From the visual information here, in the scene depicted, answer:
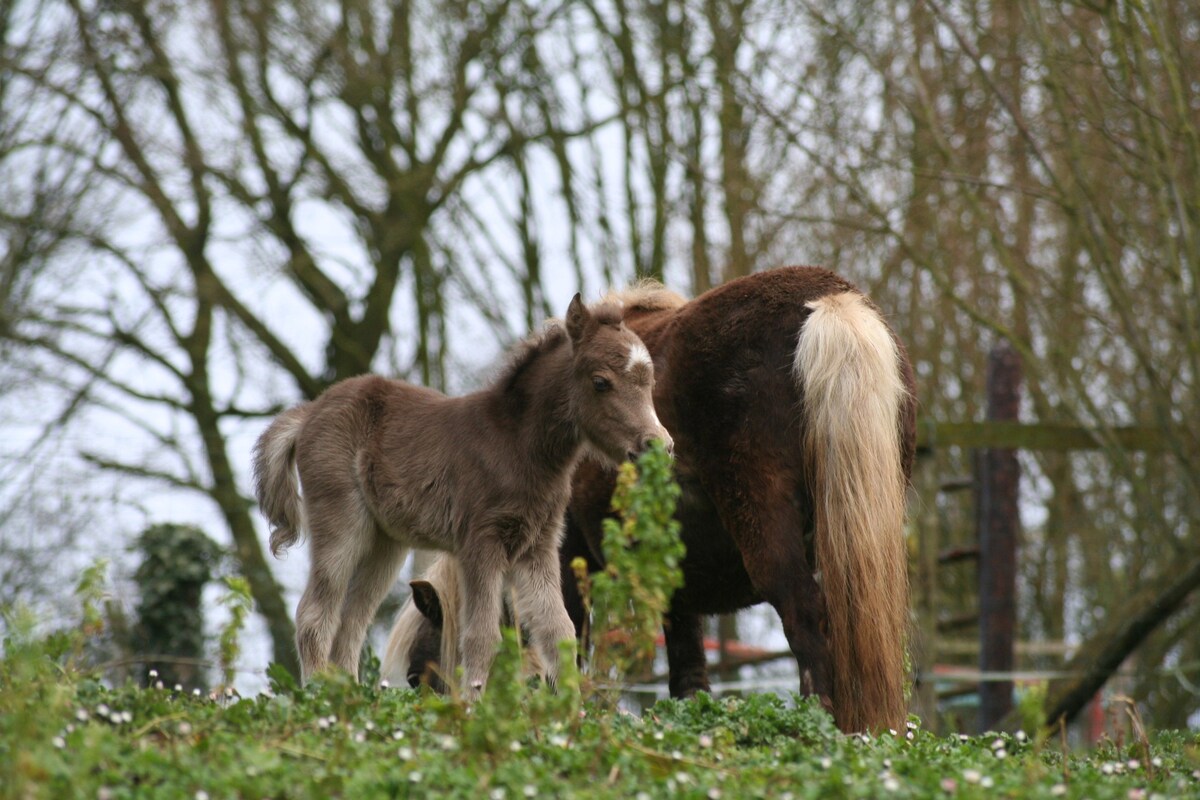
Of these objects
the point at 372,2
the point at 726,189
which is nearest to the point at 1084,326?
the point at 726,189

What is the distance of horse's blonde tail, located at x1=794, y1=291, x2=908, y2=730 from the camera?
4977mm

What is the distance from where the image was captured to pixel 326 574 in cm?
543

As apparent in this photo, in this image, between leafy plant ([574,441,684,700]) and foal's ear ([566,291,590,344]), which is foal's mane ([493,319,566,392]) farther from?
leafy plant ([574,441,684,700])

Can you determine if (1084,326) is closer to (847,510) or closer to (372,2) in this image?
(372,2)

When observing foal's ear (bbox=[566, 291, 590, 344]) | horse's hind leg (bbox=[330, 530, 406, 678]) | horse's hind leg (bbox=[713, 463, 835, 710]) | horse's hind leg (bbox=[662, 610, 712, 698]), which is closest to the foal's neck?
foal's ear (bbox=[566, 291, 590, 344])

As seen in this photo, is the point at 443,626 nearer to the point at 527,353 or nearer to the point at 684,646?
the point at 684,646

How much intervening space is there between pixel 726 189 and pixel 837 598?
7.98 m

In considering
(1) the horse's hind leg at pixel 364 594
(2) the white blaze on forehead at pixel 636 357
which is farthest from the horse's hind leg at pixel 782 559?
(1) the horse's hind leg at pixel 364 594

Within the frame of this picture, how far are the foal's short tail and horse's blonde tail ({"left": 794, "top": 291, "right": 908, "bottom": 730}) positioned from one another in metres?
2.23

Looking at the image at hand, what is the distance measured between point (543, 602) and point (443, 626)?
1.50 metres

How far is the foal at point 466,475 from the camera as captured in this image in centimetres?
507

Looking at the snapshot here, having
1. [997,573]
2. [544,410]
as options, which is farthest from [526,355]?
[997,573]

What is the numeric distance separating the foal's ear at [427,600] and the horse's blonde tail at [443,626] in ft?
0.14

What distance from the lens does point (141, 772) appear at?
10.7 feet
